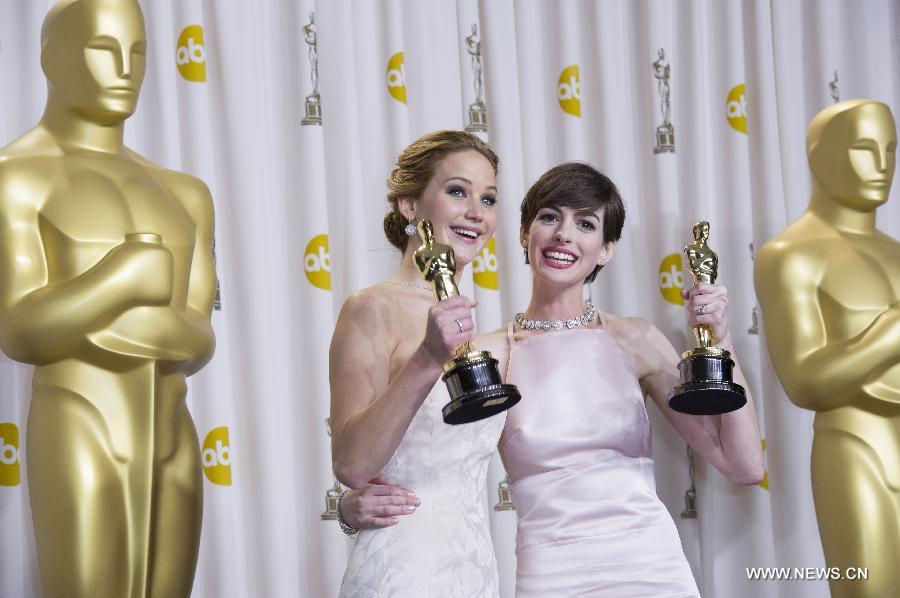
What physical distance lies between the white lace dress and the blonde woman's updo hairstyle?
392 mm

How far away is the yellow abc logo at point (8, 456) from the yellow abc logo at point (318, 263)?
73cm

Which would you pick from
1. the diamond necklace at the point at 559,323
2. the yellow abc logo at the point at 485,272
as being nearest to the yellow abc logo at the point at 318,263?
the yellow abc logo at the point at 485,272

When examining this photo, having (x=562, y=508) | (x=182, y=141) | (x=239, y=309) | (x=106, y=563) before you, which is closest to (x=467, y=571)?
(x=562, y=508)

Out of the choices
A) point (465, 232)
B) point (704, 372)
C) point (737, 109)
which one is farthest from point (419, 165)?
point (737, 109)

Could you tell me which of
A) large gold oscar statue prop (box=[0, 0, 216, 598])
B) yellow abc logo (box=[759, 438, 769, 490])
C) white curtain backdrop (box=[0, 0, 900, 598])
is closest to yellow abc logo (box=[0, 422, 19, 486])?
white curtain backdrop (box=[0, 0, 900, 598])

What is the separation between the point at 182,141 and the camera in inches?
99.7

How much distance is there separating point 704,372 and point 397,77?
1.14 metres

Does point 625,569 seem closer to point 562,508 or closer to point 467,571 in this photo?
point 562,508

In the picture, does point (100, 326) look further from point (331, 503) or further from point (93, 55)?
point (331, 503)

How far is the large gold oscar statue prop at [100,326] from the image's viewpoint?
5.86 ft

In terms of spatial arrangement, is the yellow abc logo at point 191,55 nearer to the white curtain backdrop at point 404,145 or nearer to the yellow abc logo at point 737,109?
the white curtain backdrop at point 404,145

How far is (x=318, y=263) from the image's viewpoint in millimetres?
2611

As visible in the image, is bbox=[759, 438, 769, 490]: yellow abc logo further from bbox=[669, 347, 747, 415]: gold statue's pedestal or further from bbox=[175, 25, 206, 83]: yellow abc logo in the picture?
bbox=[175, 25, 206, 83]: yellow abc logo

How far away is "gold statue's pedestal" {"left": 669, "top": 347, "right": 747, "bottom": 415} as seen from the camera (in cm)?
202
